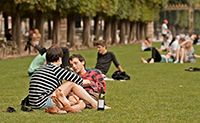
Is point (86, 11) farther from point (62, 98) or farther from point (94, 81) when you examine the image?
point (62, 98)

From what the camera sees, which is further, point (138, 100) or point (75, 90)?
point (138, 100)

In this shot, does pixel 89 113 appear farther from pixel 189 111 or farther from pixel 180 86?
pixel 180 86

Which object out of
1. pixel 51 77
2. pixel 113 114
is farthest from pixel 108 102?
pixel 51 77

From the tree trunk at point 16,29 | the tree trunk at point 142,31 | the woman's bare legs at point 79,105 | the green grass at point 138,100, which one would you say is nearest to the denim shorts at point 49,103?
the green grass at point 138,100

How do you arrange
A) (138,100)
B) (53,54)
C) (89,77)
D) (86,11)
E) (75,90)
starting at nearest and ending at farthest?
(53,54) < (75,90) < (89,77) < (138,100) < (86,11)

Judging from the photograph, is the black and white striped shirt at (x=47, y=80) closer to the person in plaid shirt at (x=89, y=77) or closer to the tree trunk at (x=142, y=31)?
the person in plaid shirt at (x=89, y=77)

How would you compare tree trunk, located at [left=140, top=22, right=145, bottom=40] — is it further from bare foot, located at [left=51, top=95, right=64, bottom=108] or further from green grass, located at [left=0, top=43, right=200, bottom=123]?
bare foot, located at [left=51, top=95, right=64, bottom=108]

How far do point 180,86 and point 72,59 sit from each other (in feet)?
14.8

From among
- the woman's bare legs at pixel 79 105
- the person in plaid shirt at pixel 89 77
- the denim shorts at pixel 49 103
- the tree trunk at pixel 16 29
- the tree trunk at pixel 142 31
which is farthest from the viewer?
the tree trunk at pixel 142 31

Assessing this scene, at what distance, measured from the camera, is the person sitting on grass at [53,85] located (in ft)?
22.9

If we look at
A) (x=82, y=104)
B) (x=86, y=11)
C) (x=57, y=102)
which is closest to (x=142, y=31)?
(x=86, y=11)

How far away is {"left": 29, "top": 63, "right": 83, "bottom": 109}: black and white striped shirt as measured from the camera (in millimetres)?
6984

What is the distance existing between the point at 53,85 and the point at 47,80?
0.52 feet

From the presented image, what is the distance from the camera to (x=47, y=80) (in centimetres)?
702
